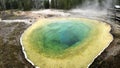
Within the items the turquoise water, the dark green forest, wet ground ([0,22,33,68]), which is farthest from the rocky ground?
the dark green forest

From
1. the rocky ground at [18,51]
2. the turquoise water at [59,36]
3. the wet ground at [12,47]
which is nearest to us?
the rocky ground at [18,51]

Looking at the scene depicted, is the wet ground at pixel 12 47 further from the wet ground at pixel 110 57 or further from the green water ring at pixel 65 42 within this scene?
the wet ground at pixel 110 57

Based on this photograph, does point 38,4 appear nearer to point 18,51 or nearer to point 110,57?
point 18,51

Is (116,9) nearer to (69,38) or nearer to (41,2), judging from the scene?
(69,38)

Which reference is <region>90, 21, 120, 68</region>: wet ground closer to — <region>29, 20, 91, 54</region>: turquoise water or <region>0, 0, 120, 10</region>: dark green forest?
<region>29, 20, 91, 54</region>: turquoise water

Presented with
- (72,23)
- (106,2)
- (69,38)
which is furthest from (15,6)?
Answer: (69,38)

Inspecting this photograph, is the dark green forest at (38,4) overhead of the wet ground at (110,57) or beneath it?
overhead

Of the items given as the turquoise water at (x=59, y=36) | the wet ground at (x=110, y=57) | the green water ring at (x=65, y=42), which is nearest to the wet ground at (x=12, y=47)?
the green water ring at (x=65, y=42)
